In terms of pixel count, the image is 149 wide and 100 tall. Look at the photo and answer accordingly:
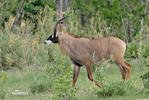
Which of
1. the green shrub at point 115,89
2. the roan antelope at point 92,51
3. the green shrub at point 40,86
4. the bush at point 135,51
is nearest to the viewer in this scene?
the green shrub at point 115,89

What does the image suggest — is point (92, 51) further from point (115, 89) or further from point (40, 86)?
point (115, 89)

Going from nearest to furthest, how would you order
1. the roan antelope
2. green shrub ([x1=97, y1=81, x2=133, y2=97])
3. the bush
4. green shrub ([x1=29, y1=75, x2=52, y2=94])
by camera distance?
green shrub ([x1=97, y1=81, x2=133, y2=97]) → the bush → green shrub ([x1=29, y1=75, x2=52, y2=94]) → the roan antelope

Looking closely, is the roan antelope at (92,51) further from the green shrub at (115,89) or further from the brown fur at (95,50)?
the green shrub at (115,89)

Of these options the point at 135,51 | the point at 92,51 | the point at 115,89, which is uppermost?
the point at 92,51

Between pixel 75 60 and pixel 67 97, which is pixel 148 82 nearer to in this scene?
pixel 67 97

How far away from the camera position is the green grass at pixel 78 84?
336 inches

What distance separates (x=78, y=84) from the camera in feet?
38.3

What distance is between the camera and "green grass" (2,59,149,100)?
8.52 metres

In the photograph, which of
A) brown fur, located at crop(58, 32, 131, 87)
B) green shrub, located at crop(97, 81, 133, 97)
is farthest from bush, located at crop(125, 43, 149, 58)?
green shrub, located at crop(97, 81, 133, 97)

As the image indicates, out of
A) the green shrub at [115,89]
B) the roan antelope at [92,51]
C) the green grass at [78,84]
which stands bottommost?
the green grass at [78,84]

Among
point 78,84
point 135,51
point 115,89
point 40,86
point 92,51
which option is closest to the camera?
point 115,89

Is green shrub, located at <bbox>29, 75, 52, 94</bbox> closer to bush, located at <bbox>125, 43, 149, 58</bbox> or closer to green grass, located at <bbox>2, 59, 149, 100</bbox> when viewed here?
green grass, located at <bbox>2, 59, 149, 100</bbox>

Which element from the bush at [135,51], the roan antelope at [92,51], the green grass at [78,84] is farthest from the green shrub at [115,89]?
the roan antelope at [92,51]

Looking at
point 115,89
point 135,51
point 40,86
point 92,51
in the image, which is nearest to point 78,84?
point 92,51
